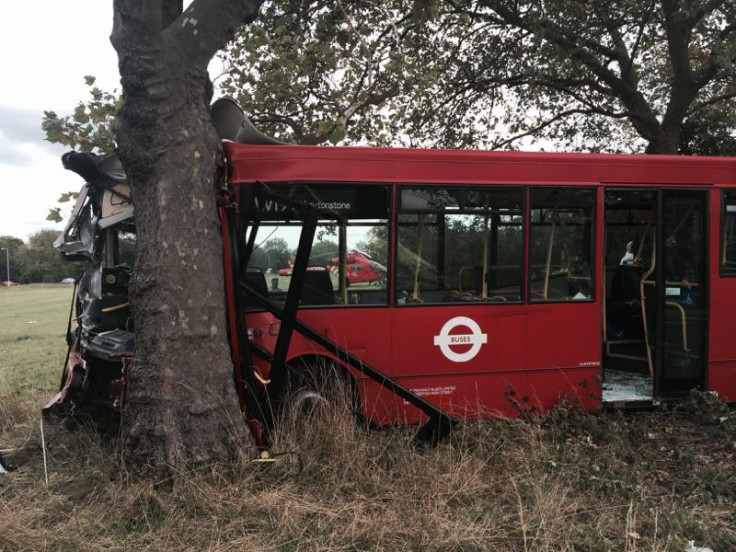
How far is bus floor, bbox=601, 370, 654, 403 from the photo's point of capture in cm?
606

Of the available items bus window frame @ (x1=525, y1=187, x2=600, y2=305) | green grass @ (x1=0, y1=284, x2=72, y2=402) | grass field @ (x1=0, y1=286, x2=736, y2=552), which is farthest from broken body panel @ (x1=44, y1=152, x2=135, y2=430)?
bus window frame @ (x1=525, y1=187, x2=600, y2=305)

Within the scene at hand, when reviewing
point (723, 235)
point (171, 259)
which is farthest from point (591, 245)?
point (171, 259)

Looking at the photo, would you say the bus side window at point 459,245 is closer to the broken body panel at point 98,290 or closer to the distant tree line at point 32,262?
the broken body panel at point 98,290

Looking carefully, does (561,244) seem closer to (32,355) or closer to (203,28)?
(203,28)

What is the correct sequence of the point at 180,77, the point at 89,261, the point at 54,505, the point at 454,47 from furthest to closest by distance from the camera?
the point at 454,47 < the point at 89,261 < the point at 180,77 < the point at 54,505

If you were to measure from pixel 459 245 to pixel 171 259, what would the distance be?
8.87 feet

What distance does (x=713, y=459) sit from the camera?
4.86 meters

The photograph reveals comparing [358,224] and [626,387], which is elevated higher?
[358,224]

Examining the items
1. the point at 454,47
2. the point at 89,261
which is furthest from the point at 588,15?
the point at 89,261

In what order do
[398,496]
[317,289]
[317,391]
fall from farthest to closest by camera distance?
1. [317,289]
2. [317,391]
3. [398,496]

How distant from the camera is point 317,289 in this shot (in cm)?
532

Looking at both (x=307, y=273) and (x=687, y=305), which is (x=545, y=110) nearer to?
(x=687, y=305)

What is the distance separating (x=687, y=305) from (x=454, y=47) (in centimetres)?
918

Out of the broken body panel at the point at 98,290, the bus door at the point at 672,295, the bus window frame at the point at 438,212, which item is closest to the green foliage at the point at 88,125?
the broken body panel at the point at 98,290
